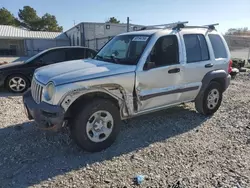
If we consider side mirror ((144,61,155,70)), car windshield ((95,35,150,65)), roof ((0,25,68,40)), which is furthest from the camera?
roof ((0,25,68,40))

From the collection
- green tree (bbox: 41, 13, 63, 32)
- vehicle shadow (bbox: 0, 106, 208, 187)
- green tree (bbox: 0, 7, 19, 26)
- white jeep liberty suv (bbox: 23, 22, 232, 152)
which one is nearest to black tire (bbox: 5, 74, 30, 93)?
vehicle shadow (bbox: 0, 106, 208, 187)

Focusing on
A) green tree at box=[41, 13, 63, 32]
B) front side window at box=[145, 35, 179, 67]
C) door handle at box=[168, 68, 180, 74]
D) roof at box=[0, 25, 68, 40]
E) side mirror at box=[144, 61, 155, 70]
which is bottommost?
door handle at box=[168, 68, 180, 74]

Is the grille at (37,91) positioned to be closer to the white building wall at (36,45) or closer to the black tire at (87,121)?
the black tire at (87,121)

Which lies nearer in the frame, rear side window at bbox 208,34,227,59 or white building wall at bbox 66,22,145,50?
rear side window at bbox 208,34,227,59

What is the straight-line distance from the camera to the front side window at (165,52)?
13.2ft

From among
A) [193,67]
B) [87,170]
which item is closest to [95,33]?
[193,67]

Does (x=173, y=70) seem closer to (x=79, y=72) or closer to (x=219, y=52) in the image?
(x=219, y=52)

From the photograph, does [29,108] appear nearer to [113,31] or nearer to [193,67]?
[193,67]

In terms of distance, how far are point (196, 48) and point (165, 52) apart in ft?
2.94

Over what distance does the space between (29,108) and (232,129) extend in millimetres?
3892

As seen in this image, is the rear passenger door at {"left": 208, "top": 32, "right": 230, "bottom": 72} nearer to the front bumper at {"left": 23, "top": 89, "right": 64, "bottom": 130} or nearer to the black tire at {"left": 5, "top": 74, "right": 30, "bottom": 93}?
the front bumper at {"left": 23, "top": 89, "right": 64, "bottom": 130}

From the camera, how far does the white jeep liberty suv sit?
3.30m

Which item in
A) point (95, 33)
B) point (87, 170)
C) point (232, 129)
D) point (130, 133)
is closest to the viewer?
point (87, 170)

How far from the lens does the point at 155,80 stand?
399 cm
